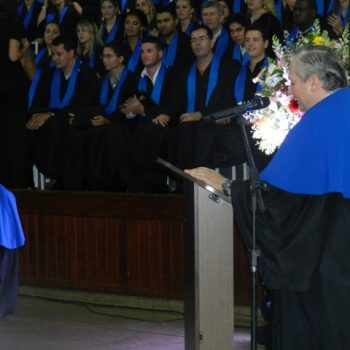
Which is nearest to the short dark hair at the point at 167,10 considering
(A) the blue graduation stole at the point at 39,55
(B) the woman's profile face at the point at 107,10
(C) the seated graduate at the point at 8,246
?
(B) the woman's profile face at the point at 107,10

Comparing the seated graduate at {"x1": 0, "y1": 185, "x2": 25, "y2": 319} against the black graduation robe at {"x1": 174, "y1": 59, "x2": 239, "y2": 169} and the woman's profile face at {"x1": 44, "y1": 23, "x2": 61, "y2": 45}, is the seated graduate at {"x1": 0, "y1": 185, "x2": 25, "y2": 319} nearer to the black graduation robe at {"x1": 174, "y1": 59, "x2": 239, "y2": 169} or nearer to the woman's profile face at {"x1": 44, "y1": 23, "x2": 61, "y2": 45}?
the black graduation robe at {"x1": 174, "y1": 59, "x2": 239, "y2": 169}

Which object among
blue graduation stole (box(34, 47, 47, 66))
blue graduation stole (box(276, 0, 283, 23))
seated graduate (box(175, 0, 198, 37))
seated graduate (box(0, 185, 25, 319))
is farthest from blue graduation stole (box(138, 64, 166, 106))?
seated graduate (box(0, 185, 25, 319))

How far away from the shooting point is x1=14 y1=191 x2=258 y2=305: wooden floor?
7.20 metres

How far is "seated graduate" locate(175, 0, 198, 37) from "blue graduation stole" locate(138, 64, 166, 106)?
1.23 m

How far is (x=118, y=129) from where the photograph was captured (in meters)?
7.77

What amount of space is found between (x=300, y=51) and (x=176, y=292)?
375 centimetres

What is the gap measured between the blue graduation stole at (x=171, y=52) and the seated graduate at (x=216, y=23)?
1.22 ft

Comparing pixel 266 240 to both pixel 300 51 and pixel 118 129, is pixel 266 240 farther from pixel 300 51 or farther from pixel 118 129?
pixel 118 129

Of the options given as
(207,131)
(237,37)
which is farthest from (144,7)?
(207,131)

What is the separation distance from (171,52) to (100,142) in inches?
68.0

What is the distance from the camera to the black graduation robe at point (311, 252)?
3.83m

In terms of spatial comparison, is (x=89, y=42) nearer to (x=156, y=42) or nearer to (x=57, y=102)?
(x=57, y=102)

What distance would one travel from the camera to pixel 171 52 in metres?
9.03

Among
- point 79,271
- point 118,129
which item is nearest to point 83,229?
point 79,271
